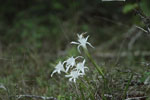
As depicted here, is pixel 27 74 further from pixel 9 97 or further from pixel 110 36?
pixel 110 36

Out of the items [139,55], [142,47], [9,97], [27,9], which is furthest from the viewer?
[27,9]

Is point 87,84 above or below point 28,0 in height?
below

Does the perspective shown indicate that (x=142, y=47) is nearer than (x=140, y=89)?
No

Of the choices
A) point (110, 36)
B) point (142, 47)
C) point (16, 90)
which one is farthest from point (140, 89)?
point (110, 36)

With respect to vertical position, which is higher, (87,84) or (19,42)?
(19,42)

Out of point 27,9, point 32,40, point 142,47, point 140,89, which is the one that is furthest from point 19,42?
point 140,89

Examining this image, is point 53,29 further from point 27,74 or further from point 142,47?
point 27,74

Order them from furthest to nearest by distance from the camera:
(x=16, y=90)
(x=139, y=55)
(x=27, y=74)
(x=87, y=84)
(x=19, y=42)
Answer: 1. (x=19, y=42)
2. (x=139, y=55)
3. (x=27, y=74)
4. (x=16, y=90)
5. (x=87, y=84)

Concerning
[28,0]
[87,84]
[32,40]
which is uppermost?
[28,0]

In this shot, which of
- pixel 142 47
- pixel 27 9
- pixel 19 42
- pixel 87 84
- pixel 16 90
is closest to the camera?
pixel 87 84

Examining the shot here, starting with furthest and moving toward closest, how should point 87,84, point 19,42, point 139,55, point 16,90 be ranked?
point 19,42 < point 139,55 < point 16,90 < point 87,84
